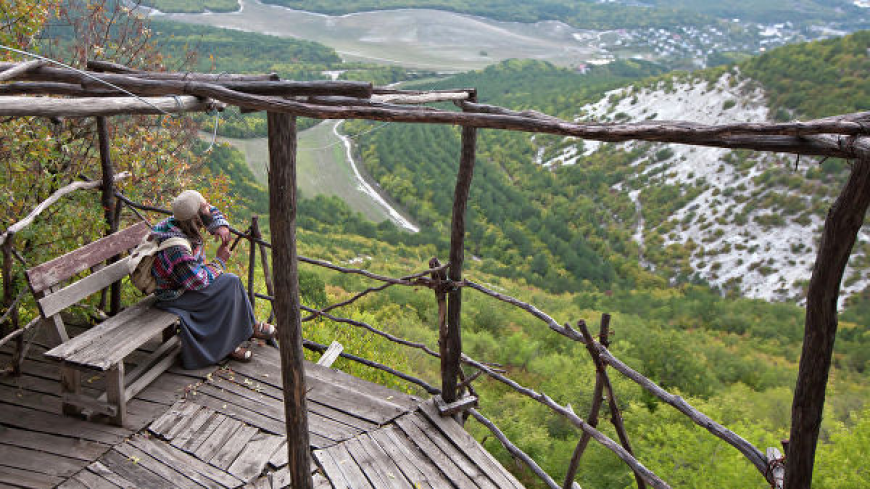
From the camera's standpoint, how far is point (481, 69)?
48.8 m

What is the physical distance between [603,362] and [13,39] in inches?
251

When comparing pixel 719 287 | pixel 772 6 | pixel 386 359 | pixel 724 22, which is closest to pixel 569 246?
pixel 719 287

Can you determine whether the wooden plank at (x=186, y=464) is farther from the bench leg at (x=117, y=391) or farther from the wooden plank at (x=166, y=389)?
the wooden plank at (x=166, y=389)

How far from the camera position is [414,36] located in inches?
2117

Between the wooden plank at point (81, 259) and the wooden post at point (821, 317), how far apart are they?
367 centimetres

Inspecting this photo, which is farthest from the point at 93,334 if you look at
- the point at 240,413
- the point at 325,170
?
the point at 325,170

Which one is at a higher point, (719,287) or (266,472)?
(266,472)

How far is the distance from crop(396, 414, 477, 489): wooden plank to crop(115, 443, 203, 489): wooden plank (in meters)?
1.15

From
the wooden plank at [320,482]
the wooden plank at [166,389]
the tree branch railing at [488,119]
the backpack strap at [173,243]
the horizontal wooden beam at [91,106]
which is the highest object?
the tree branch railing at [488,119]

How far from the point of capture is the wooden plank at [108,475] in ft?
9.89

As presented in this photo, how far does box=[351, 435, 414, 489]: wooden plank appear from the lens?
10.4 ft

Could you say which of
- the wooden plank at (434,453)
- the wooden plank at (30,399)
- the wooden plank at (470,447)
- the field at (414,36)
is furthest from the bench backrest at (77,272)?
the field at (414,36)

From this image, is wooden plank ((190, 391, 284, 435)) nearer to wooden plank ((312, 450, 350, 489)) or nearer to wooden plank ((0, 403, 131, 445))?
wooden plank ((312, 450, 350, 489))

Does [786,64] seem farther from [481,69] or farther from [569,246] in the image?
[481,69]
